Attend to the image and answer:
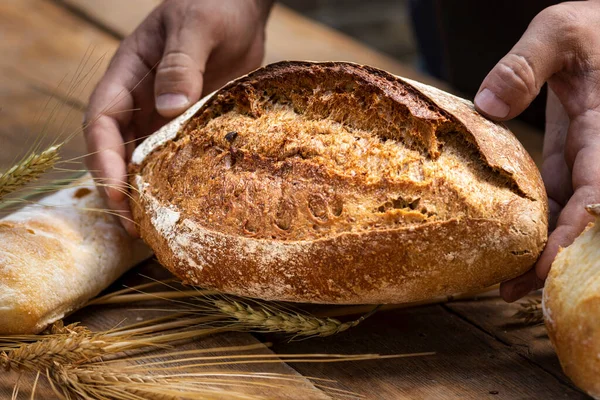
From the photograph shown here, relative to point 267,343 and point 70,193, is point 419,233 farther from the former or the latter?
point 70,193

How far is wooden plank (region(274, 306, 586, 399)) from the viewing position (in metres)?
1.44

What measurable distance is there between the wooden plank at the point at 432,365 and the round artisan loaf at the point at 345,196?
0.16 metres

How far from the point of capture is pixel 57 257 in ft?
5.65

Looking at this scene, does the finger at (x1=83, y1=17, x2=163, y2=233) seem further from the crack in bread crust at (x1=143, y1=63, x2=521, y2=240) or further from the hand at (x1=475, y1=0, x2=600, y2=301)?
the hand at (x1=475, y1=0, x2=600, y2=301)

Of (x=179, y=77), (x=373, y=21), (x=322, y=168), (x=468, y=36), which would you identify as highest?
(x=373, y=21)

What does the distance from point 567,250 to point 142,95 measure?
142cm

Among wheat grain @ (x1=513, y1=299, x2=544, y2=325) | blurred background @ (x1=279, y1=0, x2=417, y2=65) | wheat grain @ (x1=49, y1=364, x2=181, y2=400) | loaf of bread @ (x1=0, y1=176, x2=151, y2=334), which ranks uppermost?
blurred background @ (x1=279, y1=0, x2=417, y2=65)

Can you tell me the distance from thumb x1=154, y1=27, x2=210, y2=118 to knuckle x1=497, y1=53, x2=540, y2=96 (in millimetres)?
850

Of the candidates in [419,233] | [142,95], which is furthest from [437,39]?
[419,233]

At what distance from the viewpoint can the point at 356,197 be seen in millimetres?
1488

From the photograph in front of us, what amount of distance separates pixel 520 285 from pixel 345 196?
1.48 ft

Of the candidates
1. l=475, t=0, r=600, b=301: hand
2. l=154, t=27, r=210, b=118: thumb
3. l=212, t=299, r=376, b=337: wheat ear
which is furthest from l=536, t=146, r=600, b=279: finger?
l=154, t=27, r=210, b=118: thumb

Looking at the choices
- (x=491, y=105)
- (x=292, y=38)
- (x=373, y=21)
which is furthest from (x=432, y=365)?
(x=373, y=21)

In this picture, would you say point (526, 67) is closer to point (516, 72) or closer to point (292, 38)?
point (516, 72)
